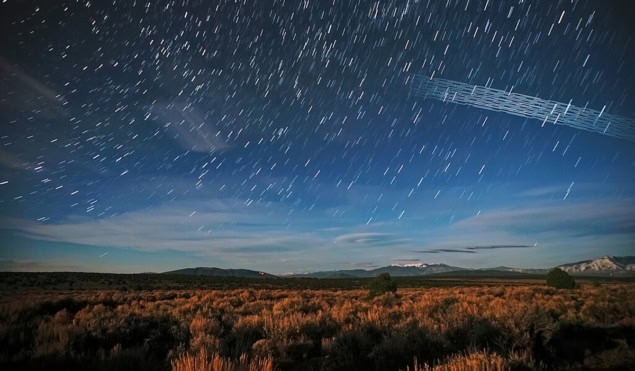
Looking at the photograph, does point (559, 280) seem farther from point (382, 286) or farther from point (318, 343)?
point (318, 343)

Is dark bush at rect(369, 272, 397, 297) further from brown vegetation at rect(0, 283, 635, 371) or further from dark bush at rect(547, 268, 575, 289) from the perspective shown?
dark bush at rect(547, 268, 575, 289)

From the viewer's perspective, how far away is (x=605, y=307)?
54.9ft

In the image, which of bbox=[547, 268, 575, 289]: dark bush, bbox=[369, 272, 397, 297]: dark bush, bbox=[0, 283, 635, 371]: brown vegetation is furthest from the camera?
bbox=[547, 268, 575, 289]: dark bush

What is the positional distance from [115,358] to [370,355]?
5104 mm

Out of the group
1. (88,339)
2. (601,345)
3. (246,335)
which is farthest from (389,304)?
(88,339)

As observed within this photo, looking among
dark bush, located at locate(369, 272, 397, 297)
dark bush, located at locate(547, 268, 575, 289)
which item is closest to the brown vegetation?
dark bush, located at locate(369, 272, 397, 297)

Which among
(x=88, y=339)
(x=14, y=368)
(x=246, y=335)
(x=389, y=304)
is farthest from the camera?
(x=389, y=304)

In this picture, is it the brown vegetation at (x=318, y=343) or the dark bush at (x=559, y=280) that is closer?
the brown vegetation at (x=318, y=343)

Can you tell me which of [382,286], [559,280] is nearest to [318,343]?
[382,286]

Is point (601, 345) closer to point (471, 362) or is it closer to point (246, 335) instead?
point (471, 362)

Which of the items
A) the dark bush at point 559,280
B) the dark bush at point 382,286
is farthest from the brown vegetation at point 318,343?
the dark bush at point 559,280

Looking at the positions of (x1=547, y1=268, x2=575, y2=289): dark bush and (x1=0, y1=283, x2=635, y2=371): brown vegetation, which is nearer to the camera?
(x1=0, y1=283, x2=635, y2=371): brown vegetation

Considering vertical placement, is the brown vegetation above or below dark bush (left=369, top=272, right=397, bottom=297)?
above

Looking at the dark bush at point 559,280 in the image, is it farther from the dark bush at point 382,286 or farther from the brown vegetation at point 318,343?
the brown vegetation at point 318,343
